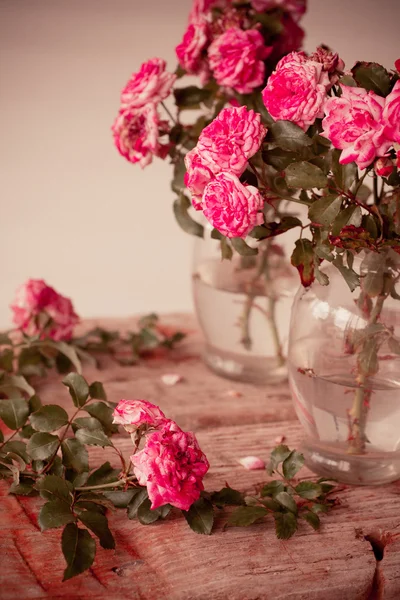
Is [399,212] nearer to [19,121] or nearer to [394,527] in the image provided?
[394,527]

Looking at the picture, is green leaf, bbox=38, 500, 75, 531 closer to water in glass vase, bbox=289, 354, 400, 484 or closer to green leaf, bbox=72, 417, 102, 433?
green leaf, bbox=72, 417, 102, 433

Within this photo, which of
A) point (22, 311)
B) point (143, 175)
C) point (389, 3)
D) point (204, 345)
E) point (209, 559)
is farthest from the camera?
point (143, 175)

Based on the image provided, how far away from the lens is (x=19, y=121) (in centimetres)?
203

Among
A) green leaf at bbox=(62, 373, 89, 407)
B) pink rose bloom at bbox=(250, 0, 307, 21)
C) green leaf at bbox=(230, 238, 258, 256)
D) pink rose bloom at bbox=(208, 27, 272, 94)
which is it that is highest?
pink rose bloom at bbox=(250, 0, 307, 21)

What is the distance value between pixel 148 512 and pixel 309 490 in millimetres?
181

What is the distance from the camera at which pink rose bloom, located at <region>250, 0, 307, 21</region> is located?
100cm

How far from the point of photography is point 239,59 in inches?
36.0

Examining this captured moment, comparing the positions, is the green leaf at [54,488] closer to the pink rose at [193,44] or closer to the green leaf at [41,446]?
the green leaf at [41,446]

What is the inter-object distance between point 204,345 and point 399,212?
604 millimetres

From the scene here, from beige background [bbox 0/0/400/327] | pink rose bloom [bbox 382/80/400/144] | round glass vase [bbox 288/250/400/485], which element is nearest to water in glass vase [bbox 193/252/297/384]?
round glass vase [bbox 288/250/400/485]

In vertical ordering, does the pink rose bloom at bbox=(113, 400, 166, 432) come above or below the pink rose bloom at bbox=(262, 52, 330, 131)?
below

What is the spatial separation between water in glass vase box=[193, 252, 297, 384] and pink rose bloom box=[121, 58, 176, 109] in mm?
302

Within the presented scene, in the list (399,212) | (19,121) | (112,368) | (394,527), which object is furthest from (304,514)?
(19,121)

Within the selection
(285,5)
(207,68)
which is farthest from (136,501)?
(285,5)
